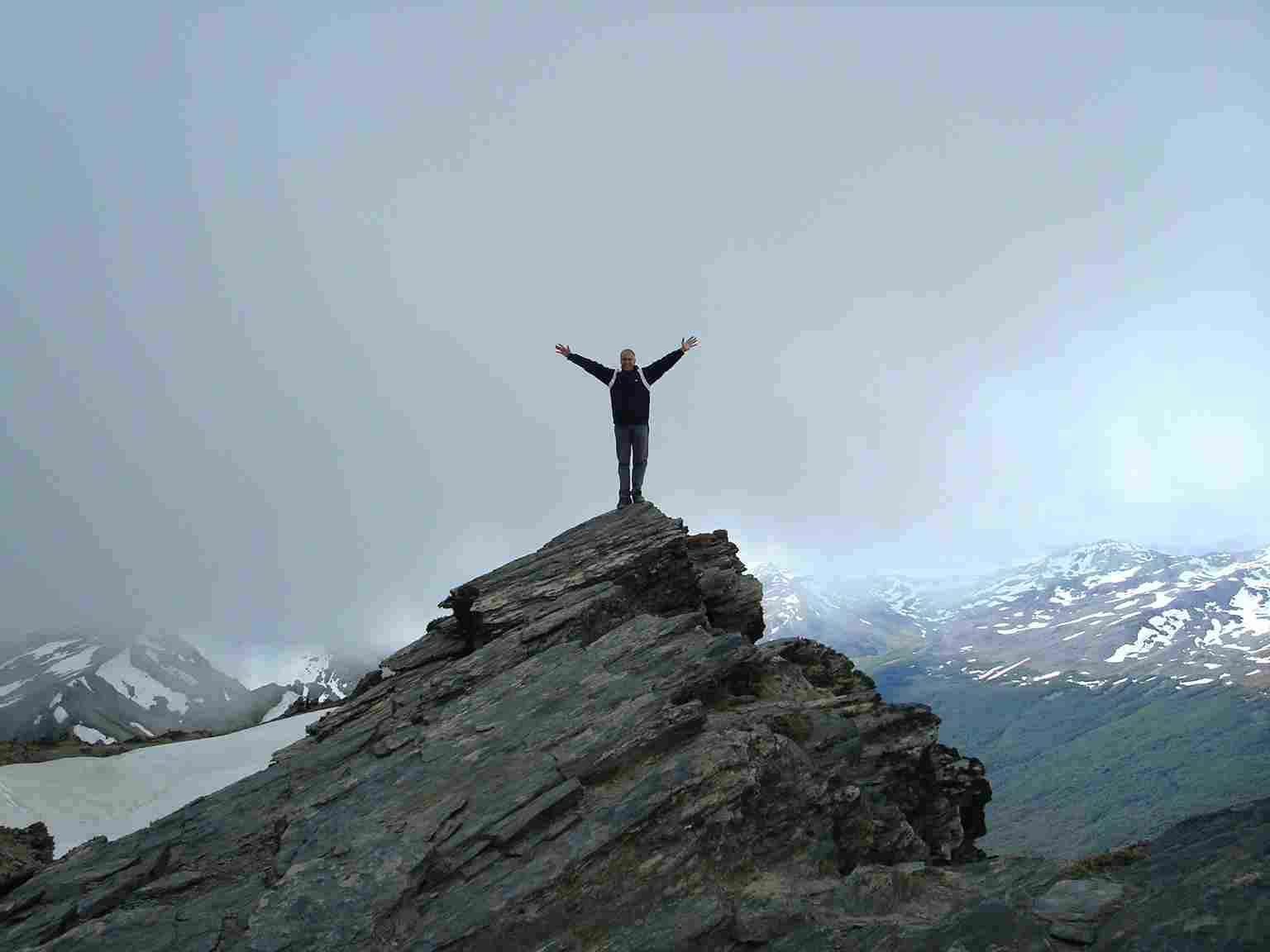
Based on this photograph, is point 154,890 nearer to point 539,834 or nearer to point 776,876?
point 539,834

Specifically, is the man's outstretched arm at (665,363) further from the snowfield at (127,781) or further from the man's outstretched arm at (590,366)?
the snowfield at (127,781)

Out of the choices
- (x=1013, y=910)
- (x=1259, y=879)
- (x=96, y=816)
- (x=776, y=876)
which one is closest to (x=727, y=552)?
(x=776, y=876)

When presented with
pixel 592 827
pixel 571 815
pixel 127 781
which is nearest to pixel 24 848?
pixel 127 781

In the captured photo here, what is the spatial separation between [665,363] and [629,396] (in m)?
2.24

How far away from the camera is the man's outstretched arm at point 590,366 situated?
27.1m

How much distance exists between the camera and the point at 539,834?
1519cm

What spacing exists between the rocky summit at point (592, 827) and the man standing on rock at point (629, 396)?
4940mm

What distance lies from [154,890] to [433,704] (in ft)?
24.9

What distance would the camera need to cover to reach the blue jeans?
26.7m

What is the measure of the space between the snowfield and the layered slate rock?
86.5 ft

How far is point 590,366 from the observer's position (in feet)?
90.0

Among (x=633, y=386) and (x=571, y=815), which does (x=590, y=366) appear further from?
(x=571, y=815)

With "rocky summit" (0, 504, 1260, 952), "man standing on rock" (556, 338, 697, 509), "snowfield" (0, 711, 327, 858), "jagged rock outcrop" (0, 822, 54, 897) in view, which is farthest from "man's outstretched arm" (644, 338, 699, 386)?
"snowfield" (0, 711, 327, 858)

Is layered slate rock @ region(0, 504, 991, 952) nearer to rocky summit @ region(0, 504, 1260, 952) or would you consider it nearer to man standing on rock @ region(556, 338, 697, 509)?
rocky summit @ region(0, 504, 1260, 952)
